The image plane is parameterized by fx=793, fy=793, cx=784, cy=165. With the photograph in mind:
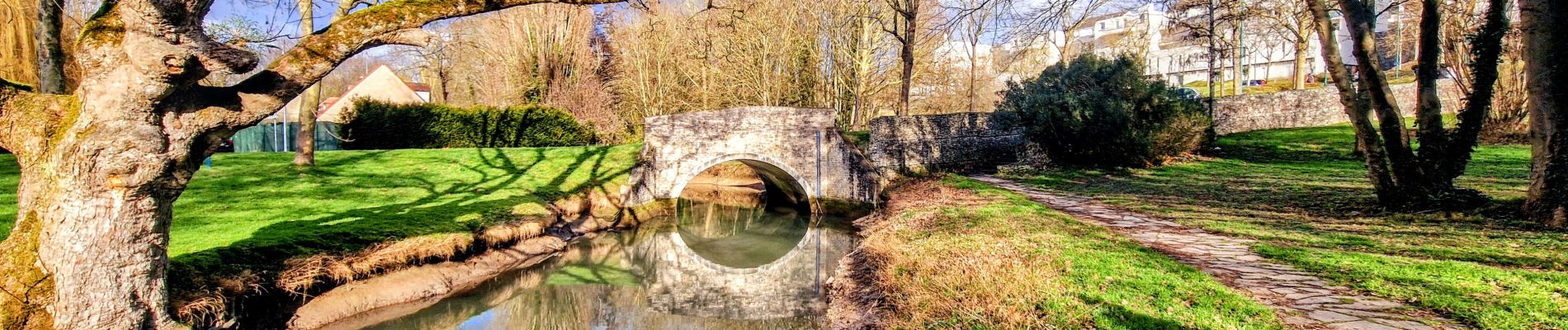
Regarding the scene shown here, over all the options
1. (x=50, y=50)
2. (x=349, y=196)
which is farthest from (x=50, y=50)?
(x=349, y=196)

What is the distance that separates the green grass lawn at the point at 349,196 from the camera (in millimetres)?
9172

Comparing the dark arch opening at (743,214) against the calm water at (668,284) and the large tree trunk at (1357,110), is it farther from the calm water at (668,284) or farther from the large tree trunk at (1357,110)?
the large tree trunk at (1357,110)

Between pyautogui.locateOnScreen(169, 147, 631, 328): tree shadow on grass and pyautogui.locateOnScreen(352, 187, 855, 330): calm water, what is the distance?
49.2 inches

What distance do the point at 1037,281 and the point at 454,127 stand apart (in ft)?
67.6

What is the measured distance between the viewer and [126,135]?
16.9 ft

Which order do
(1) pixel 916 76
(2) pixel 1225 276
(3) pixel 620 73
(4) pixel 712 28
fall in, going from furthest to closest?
(3) pixel 620 73 → (1) pixel 916 76 → (4) pixel 712 28 → (2) pixel 1225 276

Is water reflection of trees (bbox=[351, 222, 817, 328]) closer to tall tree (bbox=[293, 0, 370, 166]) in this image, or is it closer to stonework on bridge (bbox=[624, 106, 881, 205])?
stonework on bridge (bbox=[624, 106, 881, 205])

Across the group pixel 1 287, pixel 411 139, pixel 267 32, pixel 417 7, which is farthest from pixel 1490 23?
pixel 411 139

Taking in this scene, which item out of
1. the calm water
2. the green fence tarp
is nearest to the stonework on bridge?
the calm water

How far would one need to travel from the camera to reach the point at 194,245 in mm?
8664

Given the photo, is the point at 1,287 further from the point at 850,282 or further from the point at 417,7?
the point at 850,282

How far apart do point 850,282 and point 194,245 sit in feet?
24.1

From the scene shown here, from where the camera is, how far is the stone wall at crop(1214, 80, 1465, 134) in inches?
1013

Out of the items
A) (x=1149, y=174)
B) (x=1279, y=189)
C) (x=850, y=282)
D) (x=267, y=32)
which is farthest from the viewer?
(x=1149, y=174)
